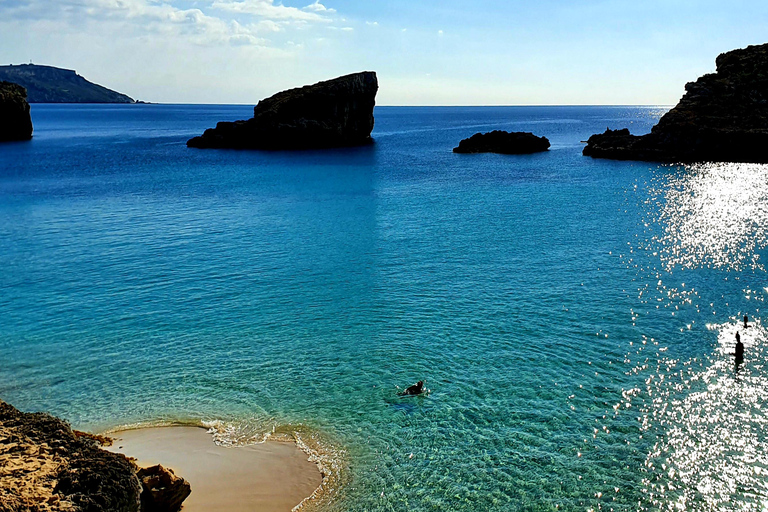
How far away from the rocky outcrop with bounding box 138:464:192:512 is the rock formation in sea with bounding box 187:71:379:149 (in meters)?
127

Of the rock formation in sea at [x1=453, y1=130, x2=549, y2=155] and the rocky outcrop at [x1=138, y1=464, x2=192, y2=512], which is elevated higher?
the rock formation in sea at [x1=453, y1=130, x2=549, y2=155]

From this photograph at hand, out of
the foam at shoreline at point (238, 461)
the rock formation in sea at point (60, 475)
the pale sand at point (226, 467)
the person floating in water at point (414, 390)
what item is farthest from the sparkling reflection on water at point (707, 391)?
the rock formation in sea at point (60, 475)

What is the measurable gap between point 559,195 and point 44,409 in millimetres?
68053

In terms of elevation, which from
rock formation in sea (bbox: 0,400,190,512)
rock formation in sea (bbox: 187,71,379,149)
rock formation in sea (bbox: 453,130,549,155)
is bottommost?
rock formation in sea (bbox: 0,400,190,512)

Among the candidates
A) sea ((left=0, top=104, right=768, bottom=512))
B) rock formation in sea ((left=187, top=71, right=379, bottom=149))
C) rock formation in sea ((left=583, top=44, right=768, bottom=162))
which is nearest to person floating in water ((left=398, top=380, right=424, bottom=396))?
sea ((left=0, top=104, right=768, bottom=512))

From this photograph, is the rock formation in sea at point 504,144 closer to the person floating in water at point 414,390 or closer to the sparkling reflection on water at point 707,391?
the sparkling reflection on water at point 707,391

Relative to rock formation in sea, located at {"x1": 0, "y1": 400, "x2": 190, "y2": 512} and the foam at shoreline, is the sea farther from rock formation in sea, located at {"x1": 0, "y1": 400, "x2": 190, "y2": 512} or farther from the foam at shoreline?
rock formation in sea, located at {"x1": 0, "y1": 400, "x2": 190, "y2": 512}

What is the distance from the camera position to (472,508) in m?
19.2

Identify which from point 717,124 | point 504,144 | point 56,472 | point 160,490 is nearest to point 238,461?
point 160,490

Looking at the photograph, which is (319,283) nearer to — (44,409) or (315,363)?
(315,363)

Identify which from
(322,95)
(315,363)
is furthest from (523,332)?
(322,95)

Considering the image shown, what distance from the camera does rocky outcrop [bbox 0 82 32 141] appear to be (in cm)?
14738

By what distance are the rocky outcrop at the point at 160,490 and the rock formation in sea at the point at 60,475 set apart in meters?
0.03

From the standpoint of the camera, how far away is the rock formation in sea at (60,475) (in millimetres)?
13797
